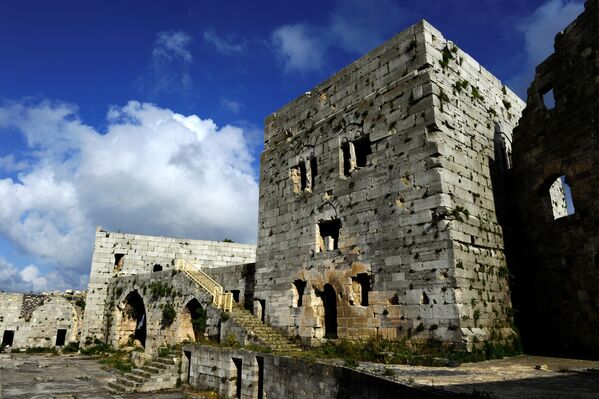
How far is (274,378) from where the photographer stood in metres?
11.1

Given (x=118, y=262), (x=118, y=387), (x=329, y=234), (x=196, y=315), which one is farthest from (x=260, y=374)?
(x=118, y=262)

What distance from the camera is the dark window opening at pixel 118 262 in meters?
27.0

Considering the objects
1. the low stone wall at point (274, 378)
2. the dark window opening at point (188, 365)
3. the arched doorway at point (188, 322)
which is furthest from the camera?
the arched doorway at point (188, 322)

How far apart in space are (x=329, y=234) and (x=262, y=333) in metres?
4.27

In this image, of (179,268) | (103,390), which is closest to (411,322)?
(103,390)

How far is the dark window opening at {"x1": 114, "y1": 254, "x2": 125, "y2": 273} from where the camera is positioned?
2702cm

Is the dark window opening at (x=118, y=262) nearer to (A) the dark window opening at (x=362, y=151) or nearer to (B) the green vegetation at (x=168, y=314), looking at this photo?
(B) the green vegetation at (x=168, y=314)

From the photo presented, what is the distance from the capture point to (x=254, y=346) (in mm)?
13648

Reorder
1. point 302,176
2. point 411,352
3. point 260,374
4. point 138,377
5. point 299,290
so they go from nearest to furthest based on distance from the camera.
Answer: point 411,352 < point 260,374 < point 138,377 < point 299,290 < point 302,176

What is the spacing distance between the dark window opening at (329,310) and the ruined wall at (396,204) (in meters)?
0.03

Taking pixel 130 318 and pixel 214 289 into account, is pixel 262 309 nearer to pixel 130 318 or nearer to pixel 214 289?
pixel 214 289

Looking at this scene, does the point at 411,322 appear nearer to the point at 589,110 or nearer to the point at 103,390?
the point at 589,110

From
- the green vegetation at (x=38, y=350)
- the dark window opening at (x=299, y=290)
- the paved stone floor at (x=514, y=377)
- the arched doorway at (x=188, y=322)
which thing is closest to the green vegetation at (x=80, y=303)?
the green vegetation at (x=38, y=350)

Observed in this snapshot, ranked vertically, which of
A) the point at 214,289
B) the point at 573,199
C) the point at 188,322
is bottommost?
the point at 188,322
